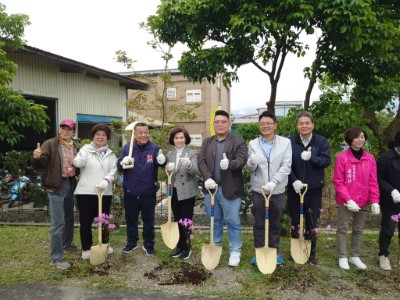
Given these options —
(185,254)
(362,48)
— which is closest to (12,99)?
(185,254)

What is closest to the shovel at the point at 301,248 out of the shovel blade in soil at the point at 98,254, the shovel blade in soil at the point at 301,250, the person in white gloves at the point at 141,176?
the shovel blade in soil at the point at 301,250

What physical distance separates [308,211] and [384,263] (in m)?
1.11

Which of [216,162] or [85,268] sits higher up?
[216,162]

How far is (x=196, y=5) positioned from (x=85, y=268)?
3.50m

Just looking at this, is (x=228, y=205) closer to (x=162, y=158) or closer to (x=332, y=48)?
(x=162, y=158)

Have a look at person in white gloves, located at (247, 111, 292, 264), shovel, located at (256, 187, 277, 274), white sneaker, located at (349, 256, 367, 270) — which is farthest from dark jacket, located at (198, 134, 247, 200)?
white sneaker, located at (349, 256, 367, 270)

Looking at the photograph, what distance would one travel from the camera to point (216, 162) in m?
4.07

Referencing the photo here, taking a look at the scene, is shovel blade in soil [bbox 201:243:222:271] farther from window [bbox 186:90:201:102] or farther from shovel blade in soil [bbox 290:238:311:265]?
window [bbox 186:90:201:102]

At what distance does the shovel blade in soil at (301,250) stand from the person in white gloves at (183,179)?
126 centimetres

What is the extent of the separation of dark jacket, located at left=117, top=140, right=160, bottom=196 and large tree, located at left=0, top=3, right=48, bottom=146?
266cm

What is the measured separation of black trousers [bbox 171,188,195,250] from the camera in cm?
429

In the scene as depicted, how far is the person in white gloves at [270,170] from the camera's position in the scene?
12.8ft

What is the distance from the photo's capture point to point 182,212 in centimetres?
430

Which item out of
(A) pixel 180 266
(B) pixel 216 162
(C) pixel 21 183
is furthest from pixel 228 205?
(C) pixel 21 183
